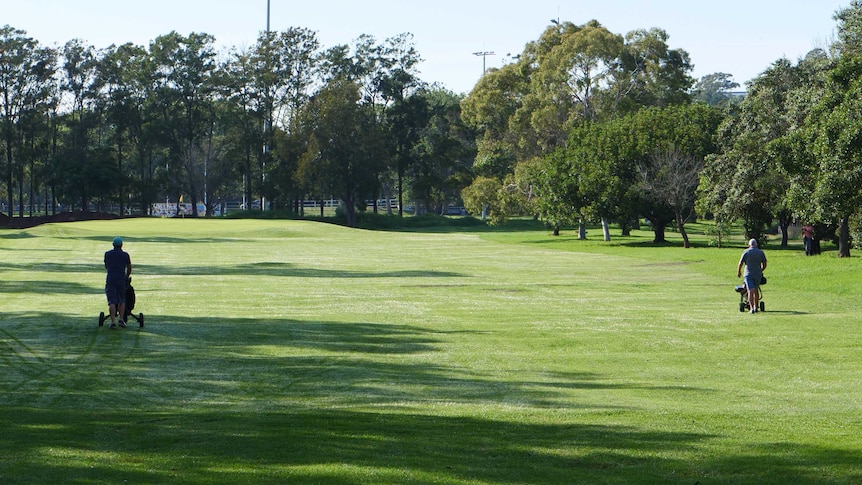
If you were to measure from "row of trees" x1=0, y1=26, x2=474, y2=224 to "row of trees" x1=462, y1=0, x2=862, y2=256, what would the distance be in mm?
20613

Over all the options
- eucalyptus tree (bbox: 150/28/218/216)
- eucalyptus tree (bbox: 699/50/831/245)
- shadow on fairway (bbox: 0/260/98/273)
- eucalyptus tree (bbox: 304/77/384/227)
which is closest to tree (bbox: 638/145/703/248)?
eucalyptus tree (bbox: 699/50/831/245)

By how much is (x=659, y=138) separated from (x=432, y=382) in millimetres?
54500

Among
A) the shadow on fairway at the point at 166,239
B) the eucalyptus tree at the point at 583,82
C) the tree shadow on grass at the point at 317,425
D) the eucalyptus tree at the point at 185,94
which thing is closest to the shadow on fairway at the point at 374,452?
the tree shadow on grass at the point at 317,425

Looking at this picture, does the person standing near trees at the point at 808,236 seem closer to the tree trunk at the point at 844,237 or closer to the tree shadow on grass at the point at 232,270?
the tree trunk at the point at 844,237

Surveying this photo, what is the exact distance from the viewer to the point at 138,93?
129m

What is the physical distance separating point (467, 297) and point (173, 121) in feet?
323

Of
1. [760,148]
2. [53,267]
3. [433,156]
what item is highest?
[433,156]

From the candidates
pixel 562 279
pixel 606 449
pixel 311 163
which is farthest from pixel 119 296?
pixel 311 163

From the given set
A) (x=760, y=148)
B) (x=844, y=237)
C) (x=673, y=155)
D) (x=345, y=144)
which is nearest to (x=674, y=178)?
(x=673, y=155)

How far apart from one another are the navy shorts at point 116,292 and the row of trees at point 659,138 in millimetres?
28164

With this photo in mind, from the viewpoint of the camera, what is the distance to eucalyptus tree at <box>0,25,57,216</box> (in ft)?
382

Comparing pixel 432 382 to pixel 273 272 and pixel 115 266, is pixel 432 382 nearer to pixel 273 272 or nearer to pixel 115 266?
pixel 115 266

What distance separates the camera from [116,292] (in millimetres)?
22766

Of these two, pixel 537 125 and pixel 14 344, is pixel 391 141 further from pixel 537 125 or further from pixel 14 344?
pixel 14 344
